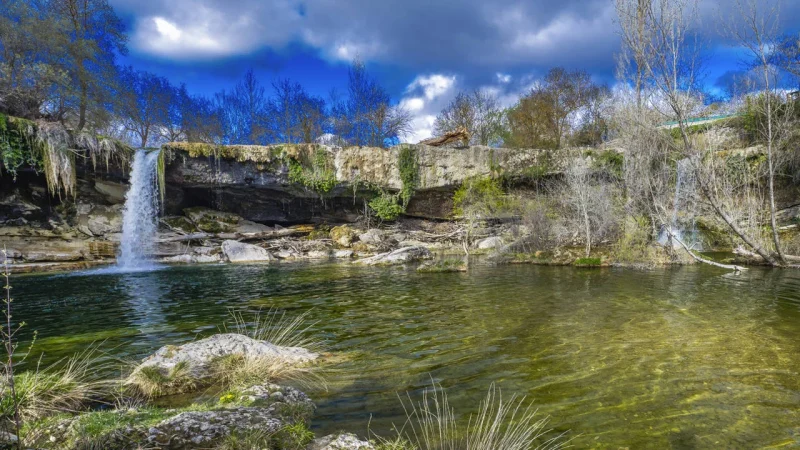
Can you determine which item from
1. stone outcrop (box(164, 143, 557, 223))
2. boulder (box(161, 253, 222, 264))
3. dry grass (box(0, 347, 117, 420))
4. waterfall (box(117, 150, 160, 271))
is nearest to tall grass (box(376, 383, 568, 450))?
dry grass (box(0, 347, 117, 420))

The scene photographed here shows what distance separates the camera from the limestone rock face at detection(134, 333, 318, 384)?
14.1ft

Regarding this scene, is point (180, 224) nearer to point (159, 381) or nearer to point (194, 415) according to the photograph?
point (159, 381)

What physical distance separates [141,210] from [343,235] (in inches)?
453

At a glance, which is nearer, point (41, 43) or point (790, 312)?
point (790, 312)

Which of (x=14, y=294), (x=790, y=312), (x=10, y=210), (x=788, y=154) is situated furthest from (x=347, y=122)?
(x=790, y=312)

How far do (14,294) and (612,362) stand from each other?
14678 mm

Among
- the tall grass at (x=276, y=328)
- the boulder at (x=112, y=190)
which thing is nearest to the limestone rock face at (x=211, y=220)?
the boulder at (x=112, y=190)

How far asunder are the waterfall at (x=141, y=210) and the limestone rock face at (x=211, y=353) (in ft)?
62.5

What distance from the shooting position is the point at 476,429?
319cm

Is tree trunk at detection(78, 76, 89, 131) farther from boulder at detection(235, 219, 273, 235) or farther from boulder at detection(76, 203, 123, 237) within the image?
boulder at detection(235, 219, 273, 235)

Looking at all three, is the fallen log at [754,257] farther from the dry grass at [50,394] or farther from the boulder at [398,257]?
the dry grass at [50,394]

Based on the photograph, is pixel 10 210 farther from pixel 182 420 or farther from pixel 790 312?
pixel 790 312

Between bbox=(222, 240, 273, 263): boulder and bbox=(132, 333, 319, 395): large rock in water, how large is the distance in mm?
16990

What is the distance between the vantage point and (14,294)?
1074 centimetres
